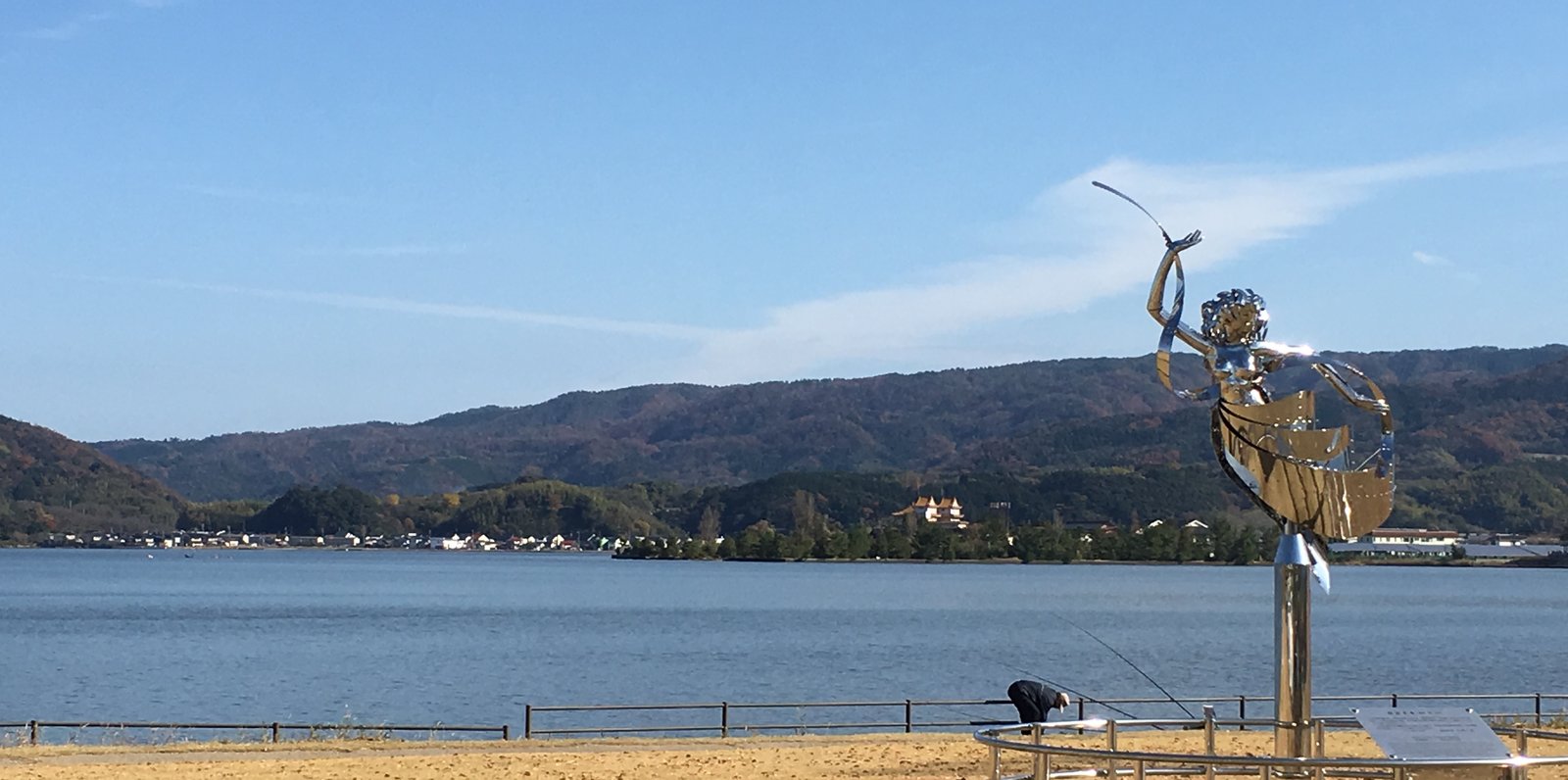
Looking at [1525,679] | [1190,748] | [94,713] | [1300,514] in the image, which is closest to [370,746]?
[1190,748]

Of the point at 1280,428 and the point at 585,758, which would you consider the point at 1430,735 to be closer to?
the point at 1280,428

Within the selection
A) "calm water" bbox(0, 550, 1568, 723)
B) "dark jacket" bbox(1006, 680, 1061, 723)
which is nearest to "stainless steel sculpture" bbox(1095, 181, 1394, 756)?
"dark jacket" bbox(1006, 680, 1061, 723)

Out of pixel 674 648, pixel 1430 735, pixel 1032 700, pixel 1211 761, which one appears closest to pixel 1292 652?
pixel 1430 735

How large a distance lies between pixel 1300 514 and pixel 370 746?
14.3 metres

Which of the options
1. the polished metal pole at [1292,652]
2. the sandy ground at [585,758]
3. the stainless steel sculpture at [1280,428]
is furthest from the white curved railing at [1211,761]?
the sandy ground at [585,758]

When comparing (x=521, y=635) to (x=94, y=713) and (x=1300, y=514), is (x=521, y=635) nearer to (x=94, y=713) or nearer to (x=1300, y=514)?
(x=94, y=713)

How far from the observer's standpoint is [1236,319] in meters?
20.4

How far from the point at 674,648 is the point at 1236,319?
6804 centimetres

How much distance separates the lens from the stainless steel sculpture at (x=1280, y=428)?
2034 centimetres

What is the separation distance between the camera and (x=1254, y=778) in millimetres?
23797

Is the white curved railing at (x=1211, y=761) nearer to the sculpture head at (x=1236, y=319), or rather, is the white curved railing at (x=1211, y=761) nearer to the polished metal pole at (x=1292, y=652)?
the polished metal pole at (x=1292, y=652)

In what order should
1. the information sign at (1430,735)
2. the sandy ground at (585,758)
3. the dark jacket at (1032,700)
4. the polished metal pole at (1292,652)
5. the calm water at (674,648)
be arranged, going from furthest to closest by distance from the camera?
the calm water at (674,648) < the sandy ground at (585,758) < the dark jacket at (1032,700) < the polished metal pole at (1292,652) < the information sign at (1430,735)

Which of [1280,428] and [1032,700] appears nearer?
[1280,428]

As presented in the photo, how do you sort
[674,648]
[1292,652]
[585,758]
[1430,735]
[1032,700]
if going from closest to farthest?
[1430,735], [1292,652], [1032,700], [585,758], [674,648]
